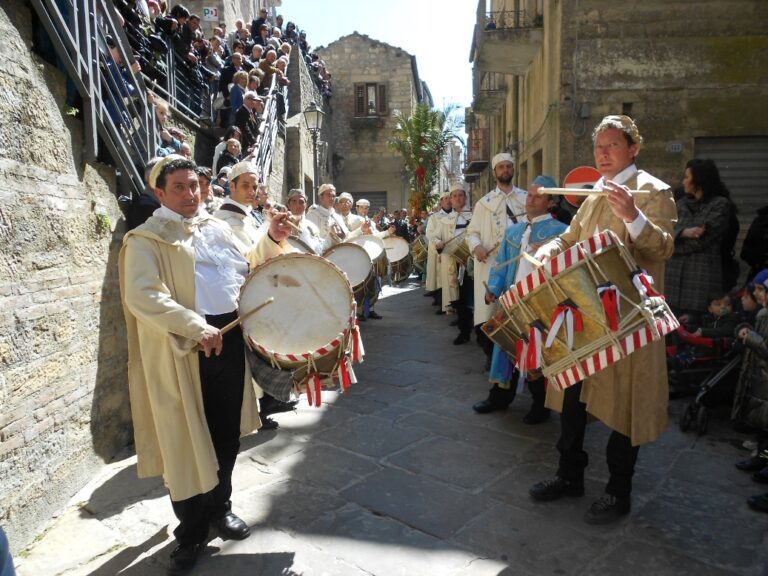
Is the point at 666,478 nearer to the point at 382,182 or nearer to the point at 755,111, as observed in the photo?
the point at 755,111

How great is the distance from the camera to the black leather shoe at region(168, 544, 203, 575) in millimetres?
2889

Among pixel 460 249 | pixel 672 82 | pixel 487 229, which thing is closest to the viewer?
pixel 487 229

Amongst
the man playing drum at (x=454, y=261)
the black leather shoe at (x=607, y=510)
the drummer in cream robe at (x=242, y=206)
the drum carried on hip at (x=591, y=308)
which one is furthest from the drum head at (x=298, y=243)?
the man playing drum at (x=454, y=261)

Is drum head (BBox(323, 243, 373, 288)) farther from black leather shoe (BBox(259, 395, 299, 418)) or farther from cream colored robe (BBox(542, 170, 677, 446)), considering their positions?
cream colored robe (BBox(542, 170, 677, 446))

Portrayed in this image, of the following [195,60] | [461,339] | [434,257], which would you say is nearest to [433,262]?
[434,257]

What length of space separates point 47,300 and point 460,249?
191 inches

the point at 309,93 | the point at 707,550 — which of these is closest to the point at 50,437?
the point at 707,550

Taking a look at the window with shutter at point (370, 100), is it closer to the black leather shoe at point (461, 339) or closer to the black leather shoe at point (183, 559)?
the black leather shoe at point (461, 339)

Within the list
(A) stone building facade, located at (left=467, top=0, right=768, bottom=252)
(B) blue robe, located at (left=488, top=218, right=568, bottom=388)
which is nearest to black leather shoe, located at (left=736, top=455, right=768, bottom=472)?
(B) blue robe, located at (left=488, top=218, right=568, bottom=388)

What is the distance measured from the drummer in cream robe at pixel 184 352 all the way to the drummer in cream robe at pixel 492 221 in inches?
121

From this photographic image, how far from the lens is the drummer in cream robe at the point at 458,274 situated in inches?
302

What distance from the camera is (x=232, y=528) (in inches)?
124

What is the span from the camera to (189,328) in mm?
2699

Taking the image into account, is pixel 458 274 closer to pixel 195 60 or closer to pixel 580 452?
pixel 580 452
